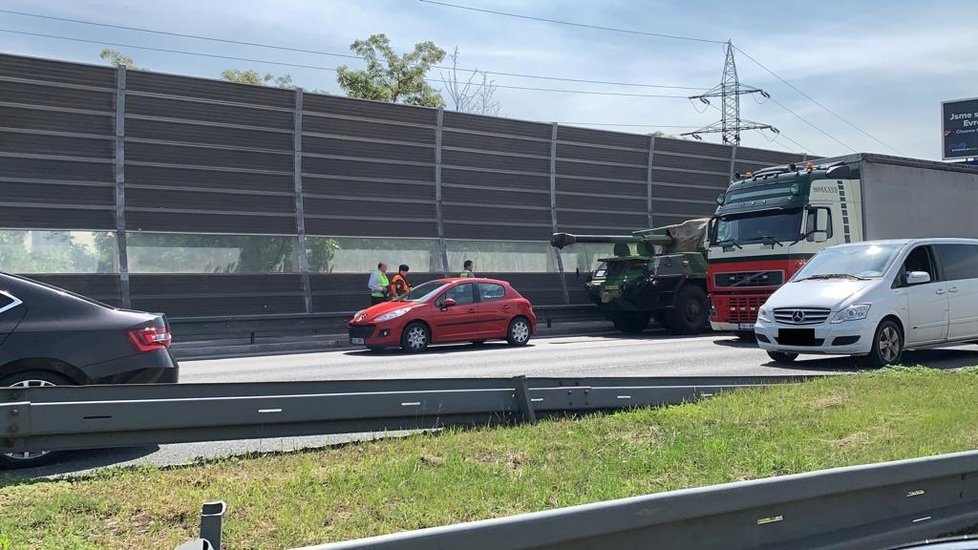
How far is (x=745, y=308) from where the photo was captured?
48.2ft

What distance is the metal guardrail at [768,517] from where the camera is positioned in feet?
8.82

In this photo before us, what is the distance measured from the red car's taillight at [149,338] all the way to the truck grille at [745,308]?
10736 mm

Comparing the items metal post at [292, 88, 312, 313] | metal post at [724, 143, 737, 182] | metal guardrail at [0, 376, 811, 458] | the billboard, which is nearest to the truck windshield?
metal guardrail at [0, 376, 811, 458]

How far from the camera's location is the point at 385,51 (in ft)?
160

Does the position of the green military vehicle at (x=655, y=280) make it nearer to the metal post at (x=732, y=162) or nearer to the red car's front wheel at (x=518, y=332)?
the red car's front wheel at (x=518, y=332)

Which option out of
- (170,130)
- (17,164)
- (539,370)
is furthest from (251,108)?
(539,370)

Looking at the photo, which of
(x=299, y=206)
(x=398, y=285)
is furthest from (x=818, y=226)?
(x=299, y=206)

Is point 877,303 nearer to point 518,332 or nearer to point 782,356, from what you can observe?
→ point 782,356

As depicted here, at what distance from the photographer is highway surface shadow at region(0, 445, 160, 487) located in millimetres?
5227

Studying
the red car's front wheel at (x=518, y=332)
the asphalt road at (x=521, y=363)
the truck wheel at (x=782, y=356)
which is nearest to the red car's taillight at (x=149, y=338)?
the asphalt road at (x=521, y=363)

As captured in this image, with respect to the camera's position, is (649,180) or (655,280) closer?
(655,280)

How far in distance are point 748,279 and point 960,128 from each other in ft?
120

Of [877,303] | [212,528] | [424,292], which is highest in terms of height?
[424,292]

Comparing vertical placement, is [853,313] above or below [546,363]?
above
